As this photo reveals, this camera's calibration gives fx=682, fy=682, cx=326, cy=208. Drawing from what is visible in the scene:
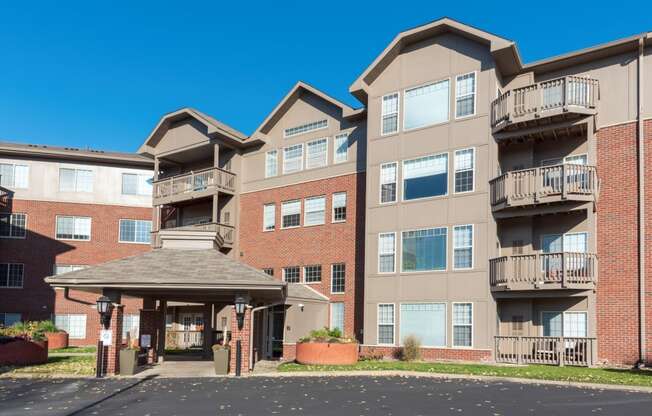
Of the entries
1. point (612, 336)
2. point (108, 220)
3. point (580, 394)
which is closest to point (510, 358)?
point (612, 336)

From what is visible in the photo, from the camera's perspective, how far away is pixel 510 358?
80.1ft

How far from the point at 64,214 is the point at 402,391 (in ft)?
101

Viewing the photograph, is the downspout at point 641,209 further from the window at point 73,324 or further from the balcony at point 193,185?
the window at point 73,324

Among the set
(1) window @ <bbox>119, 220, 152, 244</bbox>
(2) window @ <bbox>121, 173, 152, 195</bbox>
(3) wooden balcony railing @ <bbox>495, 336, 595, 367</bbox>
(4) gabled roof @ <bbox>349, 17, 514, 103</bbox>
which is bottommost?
(3) wooden balcony railing @ <bbox>495, 336, 595, 367</bbox>

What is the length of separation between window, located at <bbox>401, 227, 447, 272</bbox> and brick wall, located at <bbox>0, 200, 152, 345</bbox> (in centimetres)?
2094

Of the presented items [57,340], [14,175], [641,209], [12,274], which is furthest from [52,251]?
[641,209]

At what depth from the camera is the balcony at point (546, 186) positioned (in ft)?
76.4

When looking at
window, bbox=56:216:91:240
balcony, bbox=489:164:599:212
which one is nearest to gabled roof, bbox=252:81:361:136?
balcony, bbox=489:164:599:212

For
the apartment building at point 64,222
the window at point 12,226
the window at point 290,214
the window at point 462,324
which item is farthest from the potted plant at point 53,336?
the window at point 462,324

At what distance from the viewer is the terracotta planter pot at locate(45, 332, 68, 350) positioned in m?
35.9

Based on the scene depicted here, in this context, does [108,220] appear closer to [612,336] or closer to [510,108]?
[510,108]

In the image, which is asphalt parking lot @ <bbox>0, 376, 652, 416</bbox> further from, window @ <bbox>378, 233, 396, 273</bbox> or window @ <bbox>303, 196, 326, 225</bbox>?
window @ <bbox>303, 196, 326, 225</bbox>

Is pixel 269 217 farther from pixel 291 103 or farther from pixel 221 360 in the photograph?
pixel 221 360

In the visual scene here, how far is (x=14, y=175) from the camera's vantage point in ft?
135
